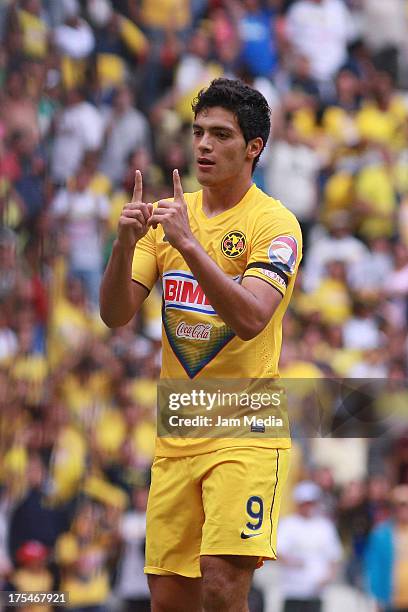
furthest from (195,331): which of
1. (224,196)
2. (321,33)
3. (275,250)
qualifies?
(321,33)

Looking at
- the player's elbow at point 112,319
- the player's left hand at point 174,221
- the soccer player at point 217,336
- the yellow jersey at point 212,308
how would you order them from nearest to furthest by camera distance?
the player's left hand at point 174,221
the soccer player at point 217,336
the yellow jersey at point 212,308
the player's elbow at point 112,319

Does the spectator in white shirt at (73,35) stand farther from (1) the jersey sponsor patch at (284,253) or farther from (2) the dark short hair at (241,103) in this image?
(1) the jersey sponsor patch at (284,253)

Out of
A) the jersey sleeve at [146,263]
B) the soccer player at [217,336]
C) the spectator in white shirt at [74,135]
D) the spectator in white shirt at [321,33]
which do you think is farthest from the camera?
the spectator in white shirt at [321,33]

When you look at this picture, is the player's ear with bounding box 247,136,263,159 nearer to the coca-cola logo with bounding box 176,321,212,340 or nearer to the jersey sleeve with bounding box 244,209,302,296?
the jersey sleeve with bounding box 244,209,302,296

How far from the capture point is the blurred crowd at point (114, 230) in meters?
8.08

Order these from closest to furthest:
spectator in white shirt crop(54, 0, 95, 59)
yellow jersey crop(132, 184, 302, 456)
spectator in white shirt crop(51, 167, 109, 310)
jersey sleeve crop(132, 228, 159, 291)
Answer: yellow jersey crop(132, 184, 302, 456) < jersey sleeve crop(132, 228, 159, 291) < spectator in white shirt crop(51, 167, 109, 310) < spectator in white shirt crop(54, 0, 95, 59)

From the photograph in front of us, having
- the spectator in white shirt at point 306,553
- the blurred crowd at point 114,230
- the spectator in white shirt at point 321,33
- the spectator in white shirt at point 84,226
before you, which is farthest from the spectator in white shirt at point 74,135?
the spectator in white shirt at point 306,553

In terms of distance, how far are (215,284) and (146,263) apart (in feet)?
2.19

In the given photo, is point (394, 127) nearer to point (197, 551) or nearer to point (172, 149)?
point (172, 149)

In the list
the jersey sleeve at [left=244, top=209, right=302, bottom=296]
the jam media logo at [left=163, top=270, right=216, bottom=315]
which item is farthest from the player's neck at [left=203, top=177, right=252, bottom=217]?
the jam media logo at [left=163, top=270, right=216, bottom=315]

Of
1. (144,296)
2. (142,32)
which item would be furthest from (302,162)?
(144,296)

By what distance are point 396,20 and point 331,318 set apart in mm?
3778

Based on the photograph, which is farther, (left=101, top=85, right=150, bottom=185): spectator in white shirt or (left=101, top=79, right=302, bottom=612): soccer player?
(left=101, top=85, right=150, bottom=185): spectator in white shirt

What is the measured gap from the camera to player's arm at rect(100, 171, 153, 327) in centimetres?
447
